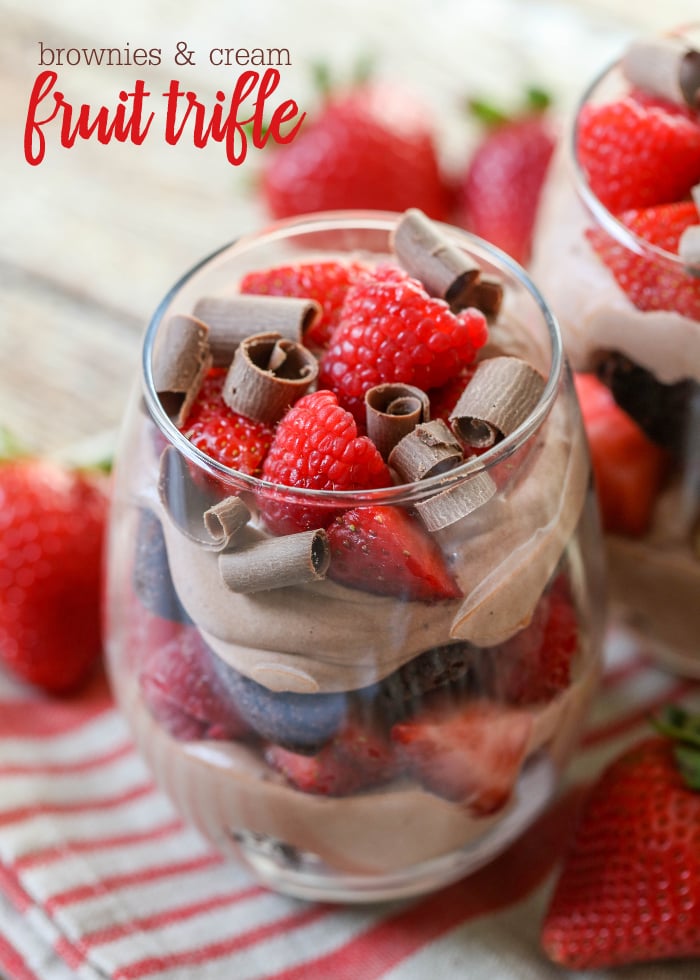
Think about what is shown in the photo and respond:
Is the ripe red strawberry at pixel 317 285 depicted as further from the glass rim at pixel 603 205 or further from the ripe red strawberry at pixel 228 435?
the glass rim at pixel 603 205

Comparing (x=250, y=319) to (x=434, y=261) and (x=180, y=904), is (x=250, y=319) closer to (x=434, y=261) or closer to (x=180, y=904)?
(x=434, y=261)

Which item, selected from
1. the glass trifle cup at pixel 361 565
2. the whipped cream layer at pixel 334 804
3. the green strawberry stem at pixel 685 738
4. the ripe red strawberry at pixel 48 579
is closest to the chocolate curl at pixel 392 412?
the glass trifle cup at pixel 361 565

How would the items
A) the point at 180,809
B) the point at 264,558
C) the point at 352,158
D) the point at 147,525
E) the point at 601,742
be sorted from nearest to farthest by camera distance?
1. the point at 264,558
2. the point at 147,525
3. the point at 180,809
4. the point at 601,742
5. the point at 352,158

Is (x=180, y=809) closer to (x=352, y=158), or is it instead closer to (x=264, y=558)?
(x=264, y=558)

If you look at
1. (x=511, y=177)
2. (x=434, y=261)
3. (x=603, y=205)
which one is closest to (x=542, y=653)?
(x=434, y=261)

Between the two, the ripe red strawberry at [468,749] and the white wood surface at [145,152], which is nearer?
the ripe red strawberry at [468,749]

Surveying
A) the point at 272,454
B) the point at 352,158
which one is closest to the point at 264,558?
the point at 272,454

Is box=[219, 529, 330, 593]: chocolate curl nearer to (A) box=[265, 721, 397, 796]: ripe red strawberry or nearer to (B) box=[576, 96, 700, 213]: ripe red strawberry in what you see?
(A) box=[265, 721, 397, 796]: ripe red strawberry

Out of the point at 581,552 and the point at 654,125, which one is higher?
the point at 654,125
